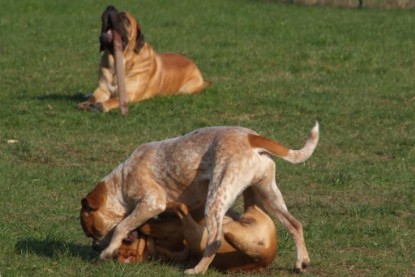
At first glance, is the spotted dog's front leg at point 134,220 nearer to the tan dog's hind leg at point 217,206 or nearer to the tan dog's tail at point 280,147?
the tan dog's hind leg at point 217,206

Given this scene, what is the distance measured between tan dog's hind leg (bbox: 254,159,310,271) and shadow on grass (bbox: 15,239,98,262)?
4.36ft

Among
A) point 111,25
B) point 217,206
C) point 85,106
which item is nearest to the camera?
point 217,206

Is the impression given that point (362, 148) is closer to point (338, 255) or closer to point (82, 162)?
point (82, 162)

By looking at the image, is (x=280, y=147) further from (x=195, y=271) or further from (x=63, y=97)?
(x=63, y=97)

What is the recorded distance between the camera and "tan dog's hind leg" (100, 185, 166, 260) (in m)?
7.75

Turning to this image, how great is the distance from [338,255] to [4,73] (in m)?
10.4

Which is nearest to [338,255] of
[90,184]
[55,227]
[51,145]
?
[55,227]

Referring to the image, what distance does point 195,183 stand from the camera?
25.8ft

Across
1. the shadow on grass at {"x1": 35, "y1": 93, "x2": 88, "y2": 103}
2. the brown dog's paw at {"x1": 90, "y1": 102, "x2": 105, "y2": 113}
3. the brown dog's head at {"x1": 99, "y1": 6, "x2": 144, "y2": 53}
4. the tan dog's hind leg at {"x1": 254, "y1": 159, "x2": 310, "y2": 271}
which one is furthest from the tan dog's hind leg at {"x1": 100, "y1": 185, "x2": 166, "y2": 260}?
the shadow on grass at {"x1": 35, "y1": 93, "x2": 88, "y2": 103}

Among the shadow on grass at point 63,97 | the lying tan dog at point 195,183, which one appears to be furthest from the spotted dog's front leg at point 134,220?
the shadow on grass at point 63,97

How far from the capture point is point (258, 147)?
7617 millimetres

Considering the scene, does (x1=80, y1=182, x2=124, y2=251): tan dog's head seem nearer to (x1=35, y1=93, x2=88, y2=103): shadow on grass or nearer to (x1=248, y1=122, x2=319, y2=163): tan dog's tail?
(x1=248, y1=122, x2=319, y2=163): tan dog's tail

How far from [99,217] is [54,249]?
0.55 metres

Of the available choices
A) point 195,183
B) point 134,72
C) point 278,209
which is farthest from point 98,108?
point 278,209
